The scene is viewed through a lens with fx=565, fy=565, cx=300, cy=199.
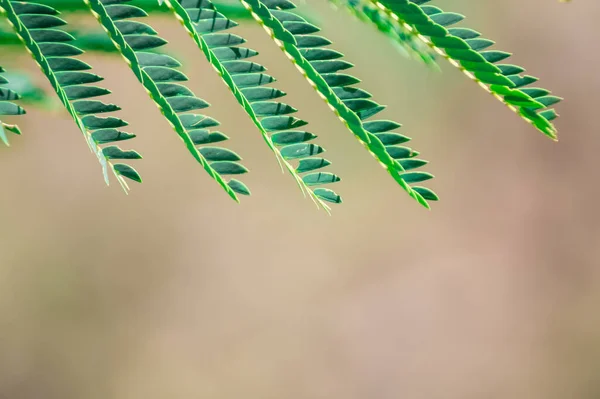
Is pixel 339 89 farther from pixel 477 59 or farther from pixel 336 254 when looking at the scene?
pixel 336 254

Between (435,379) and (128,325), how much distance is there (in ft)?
3.84

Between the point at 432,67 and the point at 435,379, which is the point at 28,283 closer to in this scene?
the point at 435,379

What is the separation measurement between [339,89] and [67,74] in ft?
0.44

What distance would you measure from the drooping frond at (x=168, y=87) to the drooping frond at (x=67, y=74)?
0.8 inches

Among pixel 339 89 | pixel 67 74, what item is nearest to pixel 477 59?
pixel 339 89

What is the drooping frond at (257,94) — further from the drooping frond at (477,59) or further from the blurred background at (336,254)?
the blurred background at (336,254)

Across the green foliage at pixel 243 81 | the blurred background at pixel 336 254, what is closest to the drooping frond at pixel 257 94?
the green foliage at pixel 243 81

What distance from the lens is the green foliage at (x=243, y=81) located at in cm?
27

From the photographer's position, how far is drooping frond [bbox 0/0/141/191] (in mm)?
270

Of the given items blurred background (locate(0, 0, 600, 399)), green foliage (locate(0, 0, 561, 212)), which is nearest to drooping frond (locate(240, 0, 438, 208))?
green foliage (locate(0, 0, 561, 212))

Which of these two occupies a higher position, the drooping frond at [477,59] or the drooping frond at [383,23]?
the drooping frond at [383,23]

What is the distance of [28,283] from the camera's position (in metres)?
1.89

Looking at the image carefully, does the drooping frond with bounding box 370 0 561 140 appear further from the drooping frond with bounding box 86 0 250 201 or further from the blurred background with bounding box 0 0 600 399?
the blurred background with bounding box 0 0 600 399

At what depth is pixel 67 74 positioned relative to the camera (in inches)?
10.8
